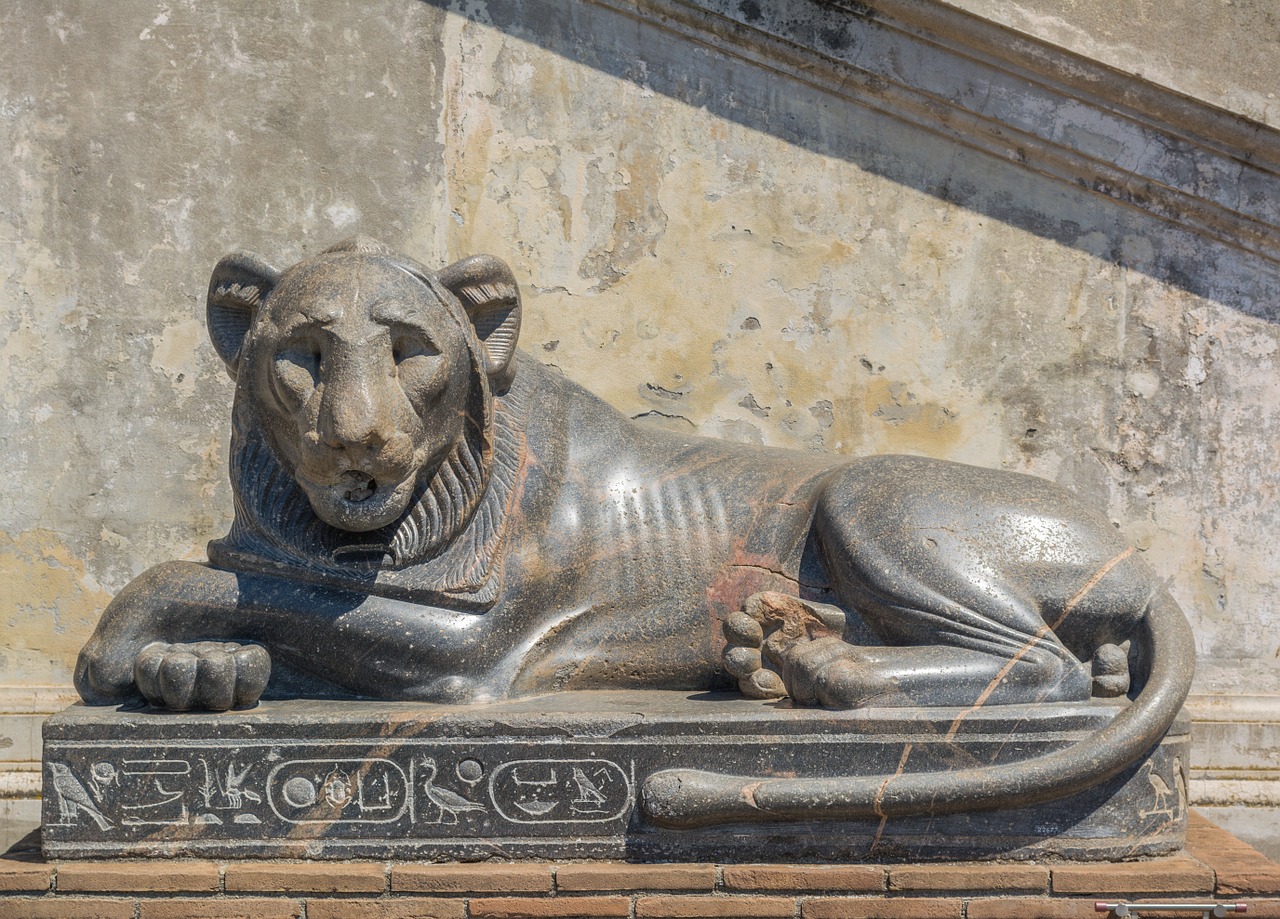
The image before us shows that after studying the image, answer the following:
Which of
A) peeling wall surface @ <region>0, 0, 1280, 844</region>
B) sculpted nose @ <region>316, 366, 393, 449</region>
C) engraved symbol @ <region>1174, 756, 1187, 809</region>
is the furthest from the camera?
peeling wall surface @ <region>0, 0, 1280, 844</region>

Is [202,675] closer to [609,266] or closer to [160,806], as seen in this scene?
[160,806]

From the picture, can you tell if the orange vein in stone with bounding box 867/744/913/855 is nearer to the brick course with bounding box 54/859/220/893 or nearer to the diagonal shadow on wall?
the brick course with bounding box 54/859/220/893

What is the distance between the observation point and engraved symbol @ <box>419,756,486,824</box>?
3.19 meters

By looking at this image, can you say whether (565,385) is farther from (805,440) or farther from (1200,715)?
(1200,715)

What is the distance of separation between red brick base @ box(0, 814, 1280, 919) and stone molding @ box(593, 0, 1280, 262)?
2.45 metres

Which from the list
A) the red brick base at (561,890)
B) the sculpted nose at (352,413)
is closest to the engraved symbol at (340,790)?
the red brick base at (561,890)

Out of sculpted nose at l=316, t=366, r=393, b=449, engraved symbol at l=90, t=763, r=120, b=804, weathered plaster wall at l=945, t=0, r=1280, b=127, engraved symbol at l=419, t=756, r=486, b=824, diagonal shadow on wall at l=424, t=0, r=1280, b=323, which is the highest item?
weathered plaster wall at l=945, t=0, r=1280, b=127

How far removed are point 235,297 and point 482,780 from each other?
4.13ft

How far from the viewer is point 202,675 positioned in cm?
320

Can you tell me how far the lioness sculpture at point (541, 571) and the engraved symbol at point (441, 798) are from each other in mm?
198

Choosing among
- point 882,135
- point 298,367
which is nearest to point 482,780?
point 298,367

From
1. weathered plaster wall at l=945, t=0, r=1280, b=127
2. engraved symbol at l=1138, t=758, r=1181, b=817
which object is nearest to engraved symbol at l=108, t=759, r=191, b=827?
engraved symbol at l=1138, t=758, r=1181, b=817

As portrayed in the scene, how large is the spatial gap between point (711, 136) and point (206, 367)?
5.99 feet

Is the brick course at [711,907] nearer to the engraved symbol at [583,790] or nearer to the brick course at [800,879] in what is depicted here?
the brick course at [800,879]
